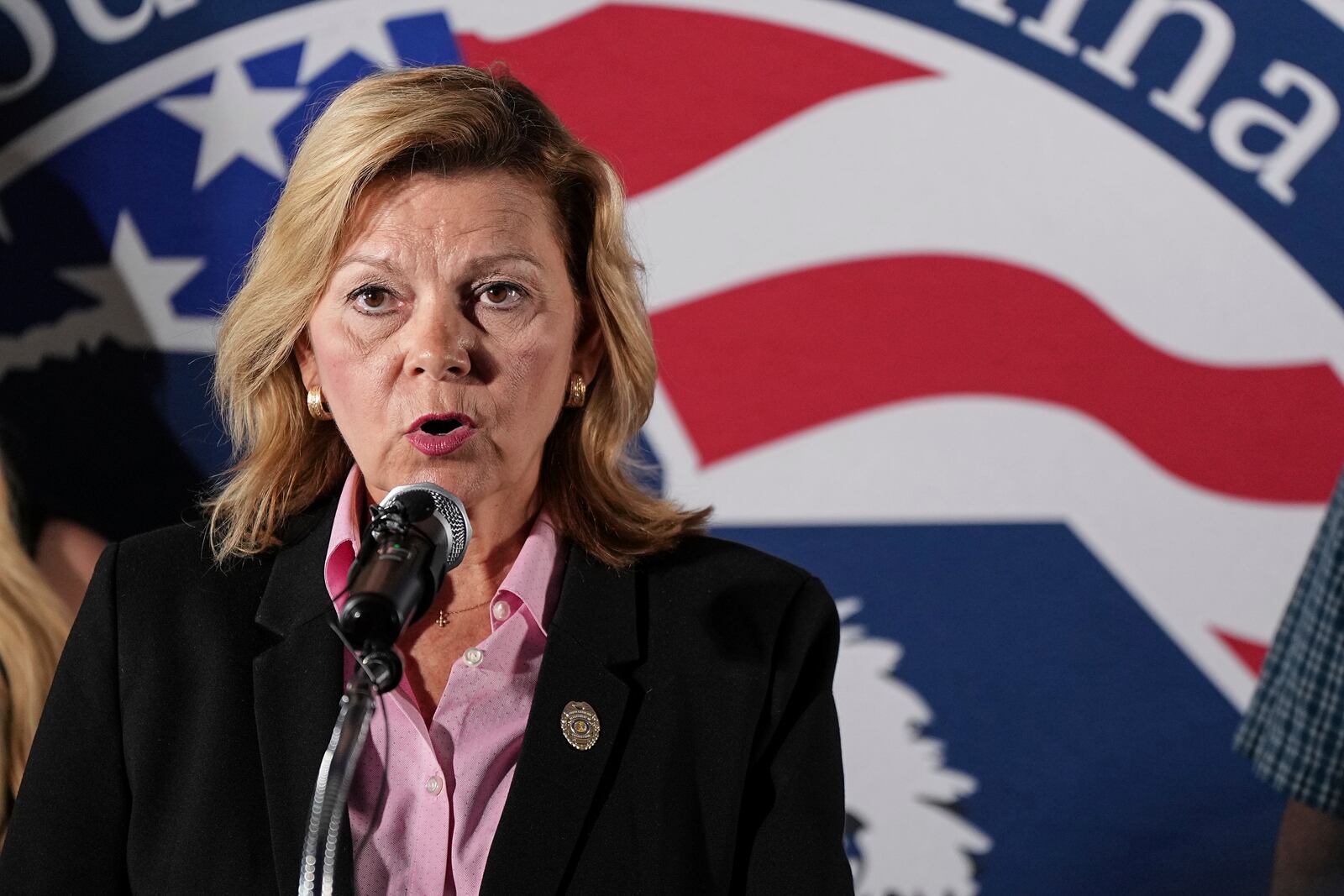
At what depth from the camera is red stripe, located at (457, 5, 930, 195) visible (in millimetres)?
2443

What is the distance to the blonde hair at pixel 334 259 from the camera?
1.60m

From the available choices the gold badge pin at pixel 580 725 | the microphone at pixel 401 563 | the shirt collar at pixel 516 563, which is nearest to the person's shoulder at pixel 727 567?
the shirt collar at pixel 516 563

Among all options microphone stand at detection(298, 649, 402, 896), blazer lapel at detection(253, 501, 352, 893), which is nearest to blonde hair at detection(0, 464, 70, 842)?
blazer lapel at detection(253, 501, 352, 893)

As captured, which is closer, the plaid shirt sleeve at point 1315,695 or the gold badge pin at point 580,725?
the gold badge pin at point 580,725

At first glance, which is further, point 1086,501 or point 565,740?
point 1086,501

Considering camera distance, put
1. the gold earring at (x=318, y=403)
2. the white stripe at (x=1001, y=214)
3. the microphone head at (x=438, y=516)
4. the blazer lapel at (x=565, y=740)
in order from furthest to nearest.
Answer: the white stripe at (x=1001, y=214), the gold earring at (x=318, y=403), the blazer lapel at (x=565, y=740), the microphone head at (x=438, y=516)

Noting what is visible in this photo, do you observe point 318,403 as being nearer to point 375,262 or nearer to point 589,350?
point 375,262

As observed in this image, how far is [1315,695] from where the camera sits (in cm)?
170

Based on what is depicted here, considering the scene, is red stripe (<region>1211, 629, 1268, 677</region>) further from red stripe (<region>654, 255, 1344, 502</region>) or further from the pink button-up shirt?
the pink button-up shirt

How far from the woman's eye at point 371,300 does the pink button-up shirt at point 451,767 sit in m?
0.29

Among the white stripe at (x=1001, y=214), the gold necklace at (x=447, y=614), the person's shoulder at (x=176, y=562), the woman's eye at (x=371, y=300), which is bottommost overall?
the gold necklace at (x=447, y=614)

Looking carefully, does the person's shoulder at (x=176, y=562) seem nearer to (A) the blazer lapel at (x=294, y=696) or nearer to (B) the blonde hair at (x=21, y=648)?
(A) the blazer lapel at (x=294, y=696)

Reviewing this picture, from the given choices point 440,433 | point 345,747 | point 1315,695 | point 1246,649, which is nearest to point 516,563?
point 440,433

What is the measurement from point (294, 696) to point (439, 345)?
1.39 ft
